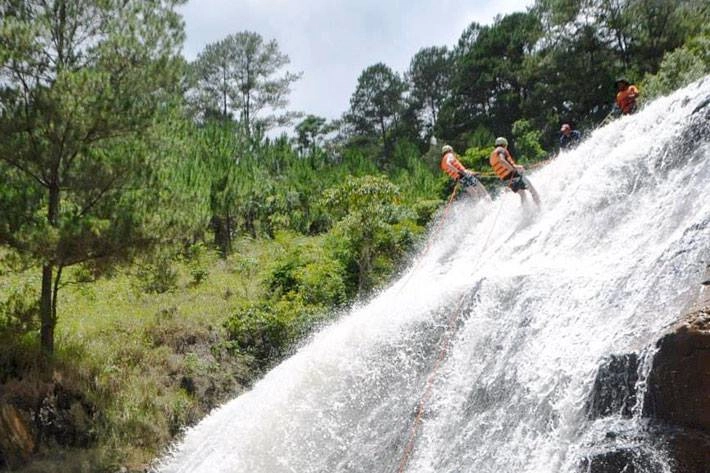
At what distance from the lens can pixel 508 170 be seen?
12281 millimetres

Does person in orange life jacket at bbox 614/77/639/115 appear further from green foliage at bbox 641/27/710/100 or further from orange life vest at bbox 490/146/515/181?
orange life vest at bbox 490/146/515/181

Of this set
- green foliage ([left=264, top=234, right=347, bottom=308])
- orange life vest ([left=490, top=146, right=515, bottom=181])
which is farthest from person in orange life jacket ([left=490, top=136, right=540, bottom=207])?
green foliage ([left=264, top=234, right=347, bottom=308])

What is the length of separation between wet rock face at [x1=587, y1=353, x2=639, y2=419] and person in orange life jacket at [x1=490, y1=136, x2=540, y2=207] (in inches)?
262

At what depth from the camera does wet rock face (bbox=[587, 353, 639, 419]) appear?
581 centimetres

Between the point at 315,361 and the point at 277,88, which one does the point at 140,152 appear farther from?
the point at 277,88

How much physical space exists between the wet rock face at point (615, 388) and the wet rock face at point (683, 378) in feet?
0.76

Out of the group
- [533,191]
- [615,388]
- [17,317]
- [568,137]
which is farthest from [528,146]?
[615,388]

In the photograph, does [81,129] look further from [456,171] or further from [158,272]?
[456,171]

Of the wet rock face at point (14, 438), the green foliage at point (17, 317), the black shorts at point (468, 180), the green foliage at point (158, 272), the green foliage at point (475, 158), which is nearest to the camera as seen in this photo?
the wet rock face at point (14, 438)

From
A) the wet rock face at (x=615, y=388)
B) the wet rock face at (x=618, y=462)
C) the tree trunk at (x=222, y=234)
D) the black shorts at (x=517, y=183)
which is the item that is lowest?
the wet rock face at (x=618, y=462)

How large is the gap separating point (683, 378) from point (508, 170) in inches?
292

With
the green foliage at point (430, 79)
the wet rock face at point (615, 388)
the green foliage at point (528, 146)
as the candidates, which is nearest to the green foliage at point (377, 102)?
the green foliage at point (430, 79)

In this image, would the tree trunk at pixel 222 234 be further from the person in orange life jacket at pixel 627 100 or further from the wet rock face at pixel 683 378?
the wet rock face at pixel 683 378

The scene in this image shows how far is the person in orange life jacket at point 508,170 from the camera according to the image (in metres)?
12.3
